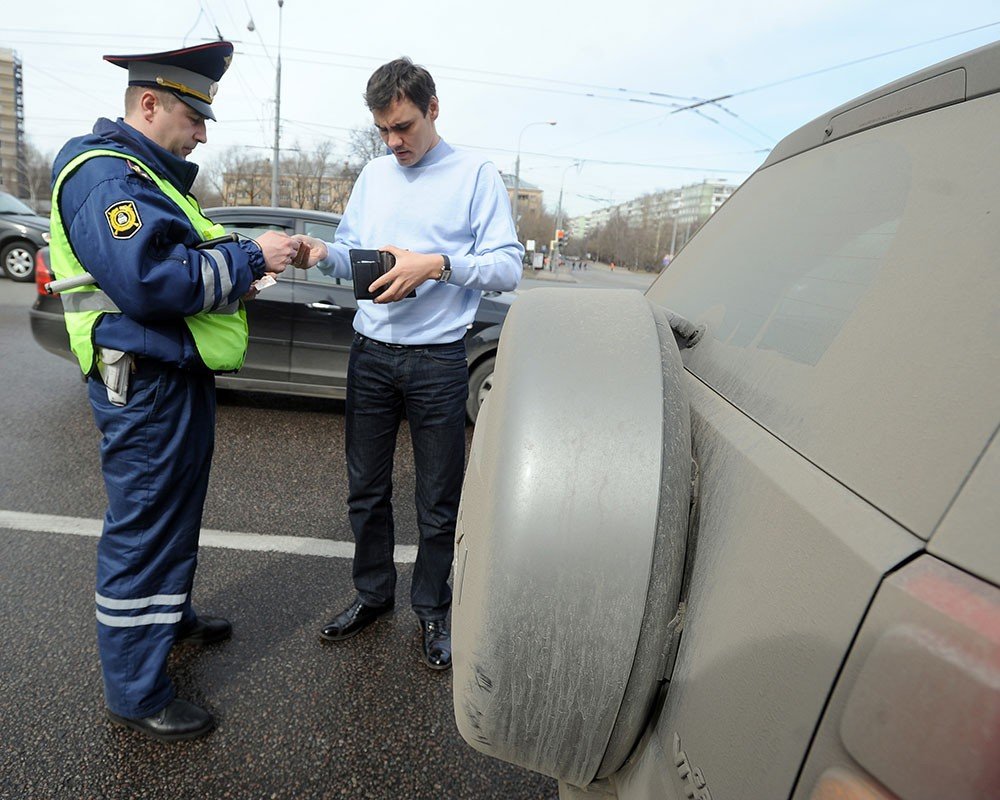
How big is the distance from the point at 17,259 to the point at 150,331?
41.2ft

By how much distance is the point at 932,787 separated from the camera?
460mm

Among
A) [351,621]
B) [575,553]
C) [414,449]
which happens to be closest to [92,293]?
[414,449]

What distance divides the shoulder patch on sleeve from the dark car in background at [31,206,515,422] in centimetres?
306

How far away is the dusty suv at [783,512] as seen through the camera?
0.51m

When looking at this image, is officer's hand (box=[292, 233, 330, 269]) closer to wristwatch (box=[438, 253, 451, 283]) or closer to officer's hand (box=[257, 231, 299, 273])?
officer's hand (box=[257, 231, 299, 273])

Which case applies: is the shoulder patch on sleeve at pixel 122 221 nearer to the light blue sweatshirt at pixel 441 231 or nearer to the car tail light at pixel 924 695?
the light blue sweatshirt at pixel 441 231

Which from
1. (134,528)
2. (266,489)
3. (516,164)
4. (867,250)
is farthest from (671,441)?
(516,164)

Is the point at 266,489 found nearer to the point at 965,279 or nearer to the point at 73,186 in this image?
the point at 73,186

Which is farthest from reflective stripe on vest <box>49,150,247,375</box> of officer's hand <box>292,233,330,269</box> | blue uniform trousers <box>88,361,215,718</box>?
officer's hand <box>292,233,330,269</box>

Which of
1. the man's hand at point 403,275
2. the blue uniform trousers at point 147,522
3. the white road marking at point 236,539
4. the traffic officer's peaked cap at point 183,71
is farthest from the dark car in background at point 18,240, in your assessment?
the man's hand at point 403,275

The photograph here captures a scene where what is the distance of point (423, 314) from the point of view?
2166 mm

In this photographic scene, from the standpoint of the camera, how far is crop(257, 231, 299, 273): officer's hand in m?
1.89

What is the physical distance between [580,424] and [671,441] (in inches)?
5.1

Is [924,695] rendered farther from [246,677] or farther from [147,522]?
[246,677]
